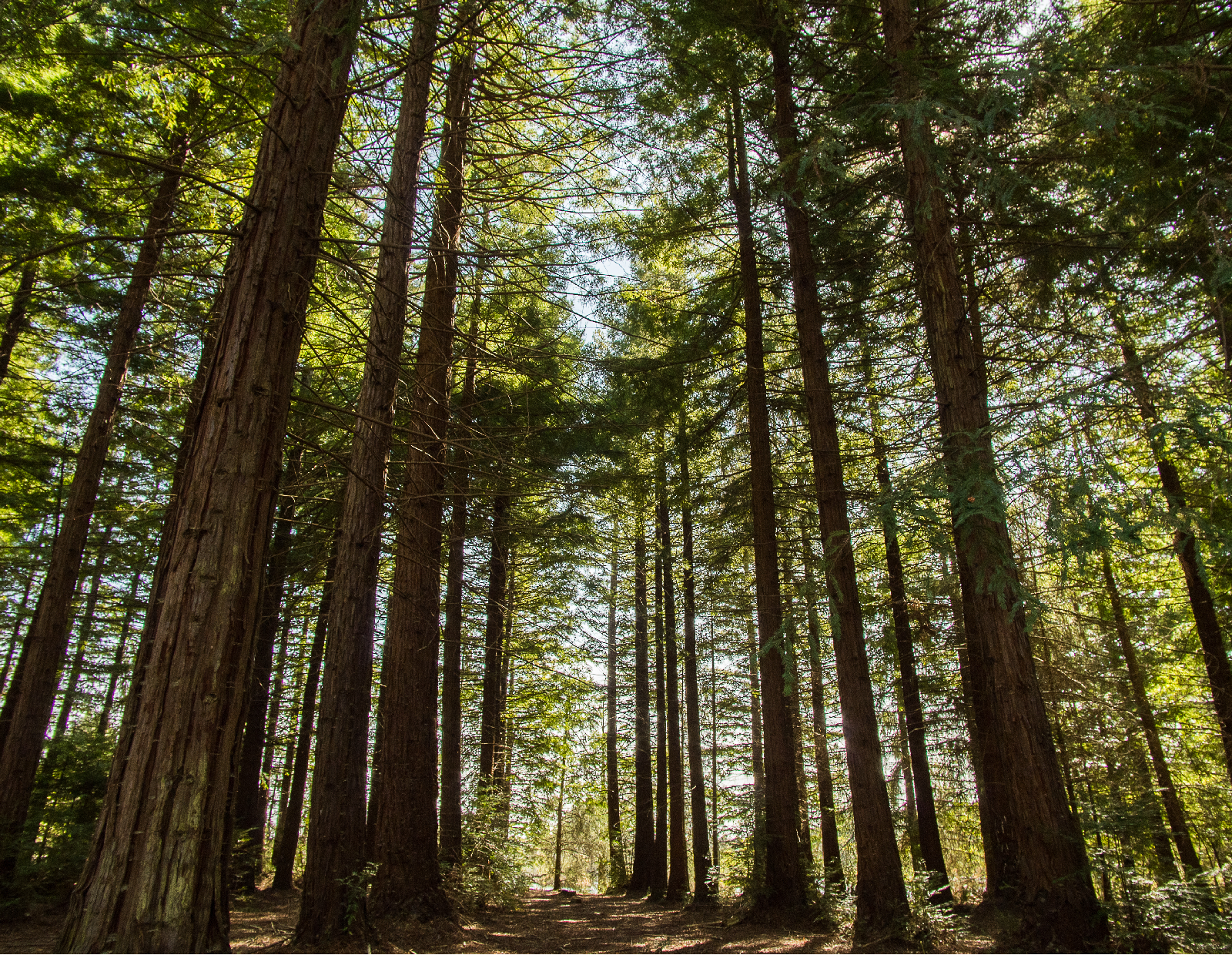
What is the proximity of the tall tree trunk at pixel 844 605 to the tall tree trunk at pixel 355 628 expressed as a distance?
13.4ft

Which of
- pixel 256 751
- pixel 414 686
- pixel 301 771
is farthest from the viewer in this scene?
pixel 301 771

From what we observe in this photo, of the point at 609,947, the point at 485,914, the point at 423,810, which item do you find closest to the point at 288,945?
the point at 423,810

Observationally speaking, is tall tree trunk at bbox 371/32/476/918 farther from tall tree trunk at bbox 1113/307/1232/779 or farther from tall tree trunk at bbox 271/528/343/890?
tall tree trunk at bbox 1113/307/1232/779

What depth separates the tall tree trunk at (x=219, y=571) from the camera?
110 inches

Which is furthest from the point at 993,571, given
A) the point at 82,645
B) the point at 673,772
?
the point at 82,645

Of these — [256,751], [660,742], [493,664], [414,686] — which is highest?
[493,664]

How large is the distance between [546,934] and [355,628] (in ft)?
21.3

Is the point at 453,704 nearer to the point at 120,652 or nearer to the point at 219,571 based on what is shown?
the point at 219,571

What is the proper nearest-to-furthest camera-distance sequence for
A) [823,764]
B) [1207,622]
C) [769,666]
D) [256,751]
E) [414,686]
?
[414,686]
[1207,622]
[769,666]
[256,751]
[823,764]

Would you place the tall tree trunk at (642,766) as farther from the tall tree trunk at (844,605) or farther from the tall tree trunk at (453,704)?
the tall tree trunk at (844,605)

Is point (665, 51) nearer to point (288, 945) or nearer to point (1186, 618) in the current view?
point (288, 945)

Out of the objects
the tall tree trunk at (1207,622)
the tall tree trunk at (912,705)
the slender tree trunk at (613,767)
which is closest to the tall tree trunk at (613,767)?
the slender tree trunk at (613,767)

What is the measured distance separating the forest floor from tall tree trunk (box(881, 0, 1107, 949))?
1893 millimetres

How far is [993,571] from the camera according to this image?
18.9 ft
